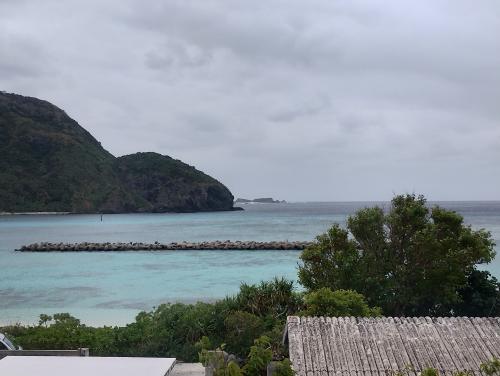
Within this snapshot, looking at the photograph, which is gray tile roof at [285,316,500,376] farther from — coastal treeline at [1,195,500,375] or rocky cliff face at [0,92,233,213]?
rocky cliff face at [0,92,233,213]

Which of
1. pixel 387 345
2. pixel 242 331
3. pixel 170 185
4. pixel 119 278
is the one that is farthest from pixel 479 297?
pixel 170 185

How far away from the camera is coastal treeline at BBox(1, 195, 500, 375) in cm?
1444

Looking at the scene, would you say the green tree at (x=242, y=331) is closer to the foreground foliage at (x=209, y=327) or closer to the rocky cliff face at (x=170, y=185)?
the foreground foliage at (x=209, y=327)

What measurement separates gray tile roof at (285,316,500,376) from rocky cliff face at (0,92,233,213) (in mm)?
127749

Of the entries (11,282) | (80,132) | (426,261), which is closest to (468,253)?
(426,261)

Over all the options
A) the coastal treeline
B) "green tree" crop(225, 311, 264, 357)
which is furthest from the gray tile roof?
the coastal treeline

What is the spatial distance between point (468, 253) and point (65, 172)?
12631 cm

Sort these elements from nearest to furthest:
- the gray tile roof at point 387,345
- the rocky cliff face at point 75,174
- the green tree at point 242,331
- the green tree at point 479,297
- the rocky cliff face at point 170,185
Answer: the gray tile roof at point 387,345 < the green tree at point 242,331 < the green tree at point 479,297 < the rocky cliff face at point 75,174 < the rocky cliff face at point 170,185

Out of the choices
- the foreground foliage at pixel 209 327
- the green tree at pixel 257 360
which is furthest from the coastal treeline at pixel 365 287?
the green tree at pixel 257 360

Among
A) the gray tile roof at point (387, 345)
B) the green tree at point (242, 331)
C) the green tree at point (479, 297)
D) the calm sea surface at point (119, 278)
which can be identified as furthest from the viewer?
the calm sea surface at point (119, 278)

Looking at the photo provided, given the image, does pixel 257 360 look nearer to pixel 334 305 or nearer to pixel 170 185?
pixel 334 305

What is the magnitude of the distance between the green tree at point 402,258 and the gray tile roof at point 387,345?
22.0 feet

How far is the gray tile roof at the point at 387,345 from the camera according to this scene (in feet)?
28.6

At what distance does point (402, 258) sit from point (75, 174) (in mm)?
125599
